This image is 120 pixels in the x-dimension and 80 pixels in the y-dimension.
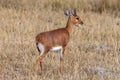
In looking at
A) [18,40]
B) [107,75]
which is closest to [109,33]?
[18,40]

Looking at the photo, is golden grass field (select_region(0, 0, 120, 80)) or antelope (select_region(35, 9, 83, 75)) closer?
antelope (select_region(35, 9, 83, 75))

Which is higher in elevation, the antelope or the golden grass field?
the antelope

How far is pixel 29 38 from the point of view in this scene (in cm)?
1106

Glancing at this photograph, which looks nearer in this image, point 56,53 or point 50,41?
point 50,41

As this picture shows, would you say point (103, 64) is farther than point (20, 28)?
No

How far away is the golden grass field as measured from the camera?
8.39 meters

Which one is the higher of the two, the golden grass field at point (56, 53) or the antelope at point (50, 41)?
the antelope at point (50, 41)

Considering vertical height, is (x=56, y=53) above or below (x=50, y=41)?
below

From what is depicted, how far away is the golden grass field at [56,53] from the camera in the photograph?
27.5 feet

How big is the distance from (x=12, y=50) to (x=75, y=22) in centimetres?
158

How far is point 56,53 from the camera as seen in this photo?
9938 millimetres

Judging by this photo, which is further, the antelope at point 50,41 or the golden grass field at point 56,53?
the golden grass field at point 56,53

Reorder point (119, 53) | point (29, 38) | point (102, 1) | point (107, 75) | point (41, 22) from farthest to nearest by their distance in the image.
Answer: point (102, 1)
point (41, 22)
point (29, 38)
point (119, 53)
point (107, 75)

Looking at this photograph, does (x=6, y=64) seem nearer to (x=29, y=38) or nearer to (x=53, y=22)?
(x=29, y=38)
